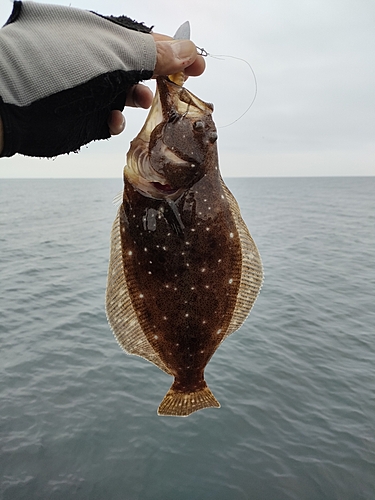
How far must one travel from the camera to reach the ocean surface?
695 cm

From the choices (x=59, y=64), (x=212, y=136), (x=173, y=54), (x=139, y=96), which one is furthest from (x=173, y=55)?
(x=139, y=96)

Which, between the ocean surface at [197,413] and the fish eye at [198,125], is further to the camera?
the ocean surface at [197,413]

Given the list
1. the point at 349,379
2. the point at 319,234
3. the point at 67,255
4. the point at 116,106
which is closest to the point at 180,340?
the point at 116,106

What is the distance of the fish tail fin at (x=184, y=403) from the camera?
320 centimetres

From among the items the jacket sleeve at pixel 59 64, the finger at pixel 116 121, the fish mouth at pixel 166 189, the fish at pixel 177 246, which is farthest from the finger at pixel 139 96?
the fish mouth at pixel 166 189

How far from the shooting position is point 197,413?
29.1 ft

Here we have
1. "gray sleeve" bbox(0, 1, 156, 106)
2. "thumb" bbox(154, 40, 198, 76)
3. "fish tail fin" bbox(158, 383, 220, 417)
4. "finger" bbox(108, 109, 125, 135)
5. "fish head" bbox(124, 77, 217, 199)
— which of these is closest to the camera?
"gray sleeve" bbox(0, 1, 156, 106)

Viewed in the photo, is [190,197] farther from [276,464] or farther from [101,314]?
[101,314]

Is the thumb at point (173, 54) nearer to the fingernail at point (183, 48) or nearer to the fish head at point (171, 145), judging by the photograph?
the fingernail at point (183, 48)

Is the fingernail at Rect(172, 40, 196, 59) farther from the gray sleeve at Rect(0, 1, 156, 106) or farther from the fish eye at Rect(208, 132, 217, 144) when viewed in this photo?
the fish eye at Rect(208, 132, 217, 144)

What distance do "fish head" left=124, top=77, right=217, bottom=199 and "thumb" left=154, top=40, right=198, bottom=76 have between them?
173 millimetres

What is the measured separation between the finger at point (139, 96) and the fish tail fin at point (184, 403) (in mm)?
2351

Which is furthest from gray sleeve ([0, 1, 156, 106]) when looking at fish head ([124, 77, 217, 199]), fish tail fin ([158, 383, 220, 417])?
fish tail fin ([158, 383, 220, 417])

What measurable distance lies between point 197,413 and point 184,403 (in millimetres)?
6170
